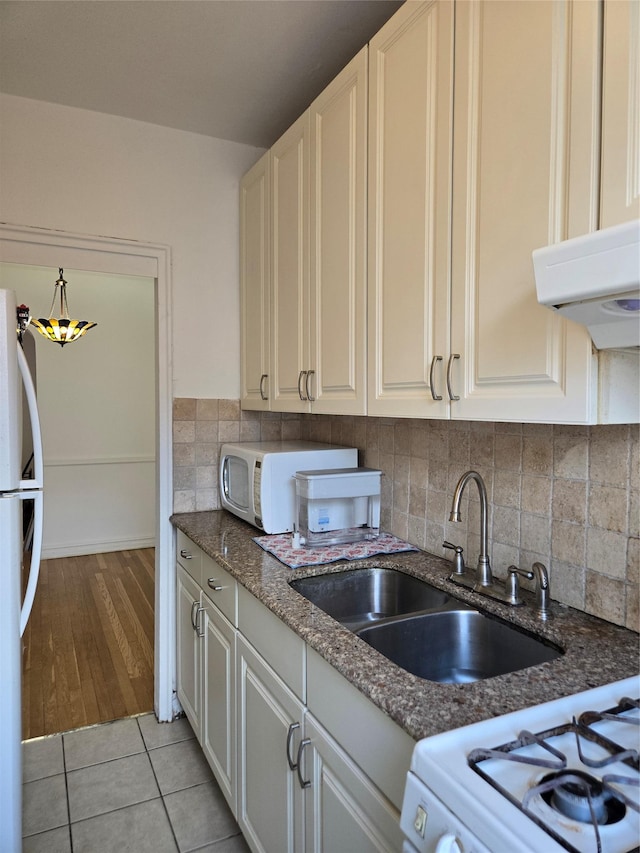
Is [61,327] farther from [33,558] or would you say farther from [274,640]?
[274,640]

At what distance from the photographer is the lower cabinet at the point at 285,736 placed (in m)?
1.00

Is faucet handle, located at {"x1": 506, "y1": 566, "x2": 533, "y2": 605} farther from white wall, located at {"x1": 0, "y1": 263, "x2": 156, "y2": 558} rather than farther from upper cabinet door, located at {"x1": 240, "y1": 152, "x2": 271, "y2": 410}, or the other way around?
white wall, located at {"x1": 0, "y1": 263, "x2": 156, "y2": 558}

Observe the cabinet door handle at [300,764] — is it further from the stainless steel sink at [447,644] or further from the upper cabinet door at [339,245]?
the upper cabinet door at [339,245]

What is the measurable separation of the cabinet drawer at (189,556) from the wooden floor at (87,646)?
83 centimetres

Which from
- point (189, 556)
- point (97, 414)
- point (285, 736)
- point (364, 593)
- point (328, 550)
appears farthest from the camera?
point (97, 414)

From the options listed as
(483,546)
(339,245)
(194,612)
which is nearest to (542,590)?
(483,546)

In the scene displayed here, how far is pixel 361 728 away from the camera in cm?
104

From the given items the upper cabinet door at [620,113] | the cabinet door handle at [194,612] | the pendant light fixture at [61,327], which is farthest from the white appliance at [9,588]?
the pendant light fixture at [61,327]

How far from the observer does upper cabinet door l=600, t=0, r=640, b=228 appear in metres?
0.88

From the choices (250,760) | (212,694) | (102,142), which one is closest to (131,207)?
(102,142)

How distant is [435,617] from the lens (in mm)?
1398

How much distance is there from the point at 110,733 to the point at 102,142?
2.58 m

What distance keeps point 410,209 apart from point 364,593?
114 cm

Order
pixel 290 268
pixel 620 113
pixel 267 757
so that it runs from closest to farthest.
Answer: pixel 620 113 < pixel 267 757 < pixel 290 268
